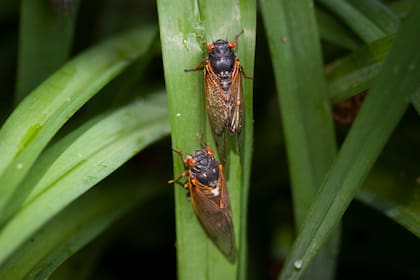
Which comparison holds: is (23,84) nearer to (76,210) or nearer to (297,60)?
(76,210)

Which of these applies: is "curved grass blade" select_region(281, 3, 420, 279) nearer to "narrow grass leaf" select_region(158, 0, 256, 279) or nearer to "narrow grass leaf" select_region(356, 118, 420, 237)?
"narrow grass leaf" select_region(158, 0, 256, 279)

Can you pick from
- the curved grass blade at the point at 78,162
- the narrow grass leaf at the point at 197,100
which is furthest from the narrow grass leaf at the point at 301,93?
the curved grass blade at the point at 78,162

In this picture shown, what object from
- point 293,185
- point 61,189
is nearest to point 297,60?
point 293,185

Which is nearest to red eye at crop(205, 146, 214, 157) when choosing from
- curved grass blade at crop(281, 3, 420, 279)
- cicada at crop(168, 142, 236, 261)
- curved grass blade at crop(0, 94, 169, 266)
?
cicada at crop(168, 142, 236, 261)

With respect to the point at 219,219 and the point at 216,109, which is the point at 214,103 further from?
the point at 219,219

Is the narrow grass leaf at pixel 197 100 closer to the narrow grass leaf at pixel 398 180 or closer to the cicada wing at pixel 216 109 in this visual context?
the cicada wing at pixel 216 109

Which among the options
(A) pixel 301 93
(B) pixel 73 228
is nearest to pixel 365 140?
(A) pixel 301 93
